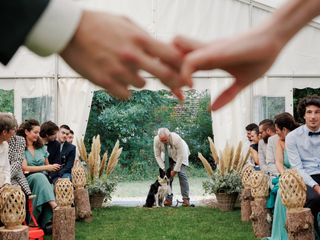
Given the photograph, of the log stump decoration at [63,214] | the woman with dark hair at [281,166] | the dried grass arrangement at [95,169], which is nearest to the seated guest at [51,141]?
the log stump decoration at [63,214]

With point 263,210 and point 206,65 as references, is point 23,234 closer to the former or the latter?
point 263,210

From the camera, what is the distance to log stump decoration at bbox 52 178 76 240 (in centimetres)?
596

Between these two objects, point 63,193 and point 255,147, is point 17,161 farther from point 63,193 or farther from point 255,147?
point 255,147

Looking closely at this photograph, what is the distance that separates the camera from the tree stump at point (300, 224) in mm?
4535

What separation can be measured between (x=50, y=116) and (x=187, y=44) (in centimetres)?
834

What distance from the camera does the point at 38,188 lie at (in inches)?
245

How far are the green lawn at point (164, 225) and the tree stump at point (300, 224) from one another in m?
1.86

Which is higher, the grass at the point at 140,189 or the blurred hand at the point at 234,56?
the blurred hand at the point at 234,56

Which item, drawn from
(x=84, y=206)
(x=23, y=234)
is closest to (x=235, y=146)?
(x=84, y=206)

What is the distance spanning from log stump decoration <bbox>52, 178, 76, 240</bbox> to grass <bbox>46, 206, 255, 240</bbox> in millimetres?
665

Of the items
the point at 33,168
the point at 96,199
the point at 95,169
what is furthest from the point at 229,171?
the point at 33,168

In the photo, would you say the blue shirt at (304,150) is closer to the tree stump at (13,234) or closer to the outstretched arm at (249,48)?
the tree stump at (13,234)

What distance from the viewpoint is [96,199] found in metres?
9.21

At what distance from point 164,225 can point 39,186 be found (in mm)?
1991
